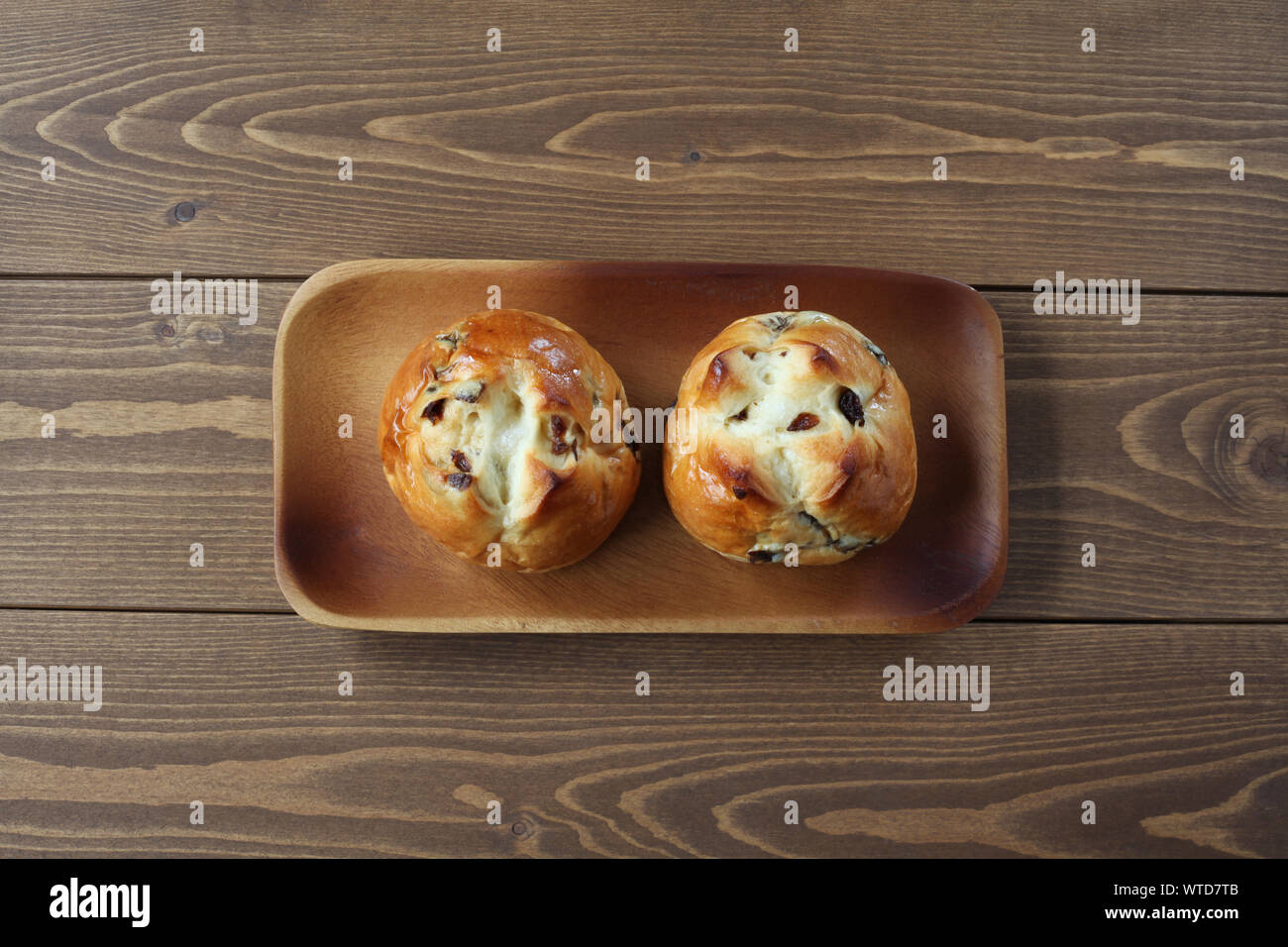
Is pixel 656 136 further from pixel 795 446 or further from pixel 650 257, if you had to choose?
pixel 795 446

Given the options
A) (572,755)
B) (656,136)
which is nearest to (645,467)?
(572,755)

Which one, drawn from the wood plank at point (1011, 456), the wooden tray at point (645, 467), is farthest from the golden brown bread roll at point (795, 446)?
the wood plank at point (1011, 456)

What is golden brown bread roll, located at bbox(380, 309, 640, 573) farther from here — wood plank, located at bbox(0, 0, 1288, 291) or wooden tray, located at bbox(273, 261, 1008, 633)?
wood plank, located at bbox(0, 0, 1288, 291)

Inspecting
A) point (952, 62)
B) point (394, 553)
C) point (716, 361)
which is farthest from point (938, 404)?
point (394, 553)

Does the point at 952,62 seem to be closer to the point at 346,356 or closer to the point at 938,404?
the point at 938,404

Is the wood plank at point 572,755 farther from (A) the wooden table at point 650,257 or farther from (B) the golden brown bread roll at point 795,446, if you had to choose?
(B) the golden brown bread roll at point 795,446
